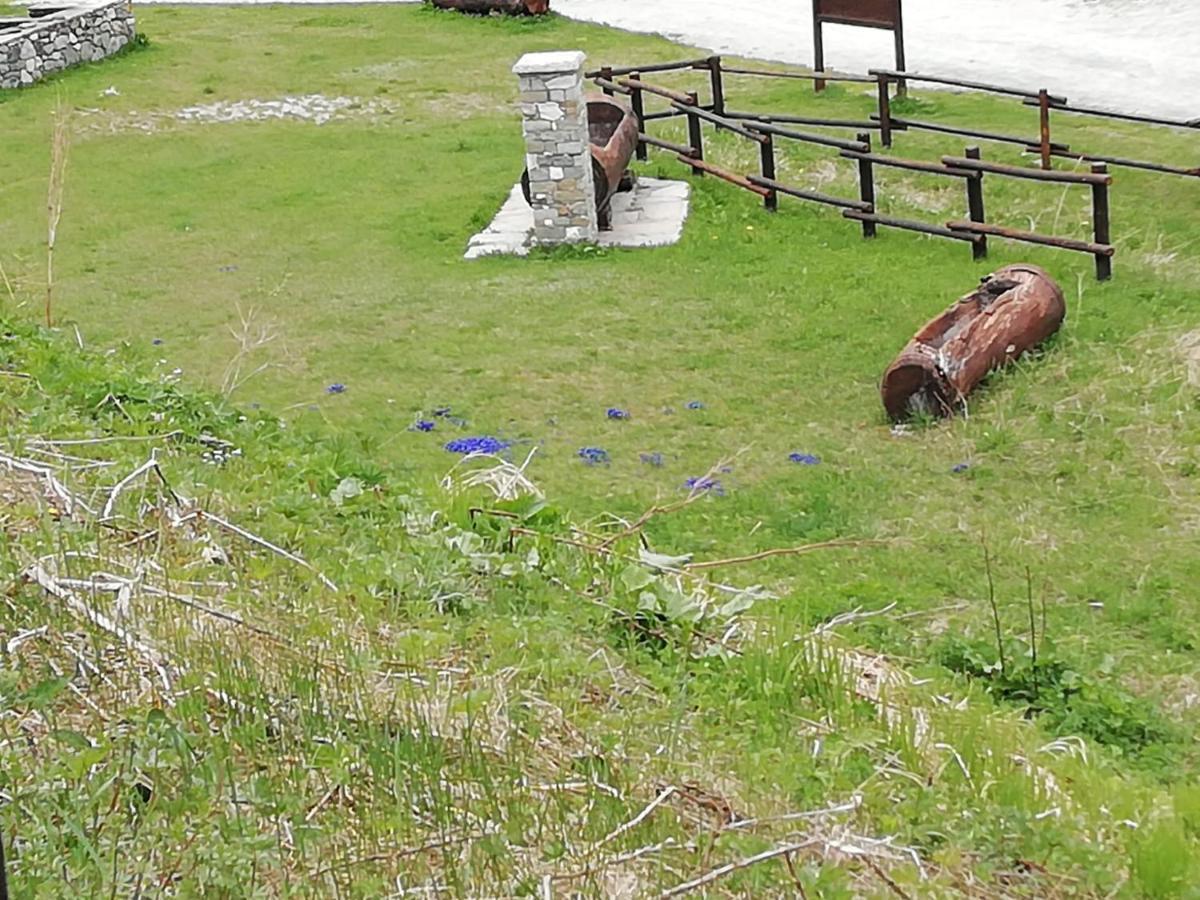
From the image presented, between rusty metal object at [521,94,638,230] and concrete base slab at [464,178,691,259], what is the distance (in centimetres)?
15

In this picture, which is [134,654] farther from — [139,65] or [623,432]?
[139,65]

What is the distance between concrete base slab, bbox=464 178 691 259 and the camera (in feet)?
40.7

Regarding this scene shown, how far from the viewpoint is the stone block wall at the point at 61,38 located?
63.5 feet

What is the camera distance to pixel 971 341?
855 centimetres

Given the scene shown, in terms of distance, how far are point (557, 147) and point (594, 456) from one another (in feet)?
16.2

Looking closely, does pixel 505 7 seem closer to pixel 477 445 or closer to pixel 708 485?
pixel 477 445

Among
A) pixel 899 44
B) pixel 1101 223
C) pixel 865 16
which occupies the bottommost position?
pixel 1101 223

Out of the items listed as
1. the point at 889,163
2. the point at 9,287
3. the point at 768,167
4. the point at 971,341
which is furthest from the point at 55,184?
the point at 971,341

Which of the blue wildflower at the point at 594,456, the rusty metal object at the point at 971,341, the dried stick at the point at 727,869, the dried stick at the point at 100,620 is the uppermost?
the dried stick at the point at 100,620

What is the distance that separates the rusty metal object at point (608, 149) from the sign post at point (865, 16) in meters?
3.98

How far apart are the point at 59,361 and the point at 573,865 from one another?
18.3 feet

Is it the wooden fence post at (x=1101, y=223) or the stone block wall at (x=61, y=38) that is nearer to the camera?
the wooden fence post at (x=1101, y=223)

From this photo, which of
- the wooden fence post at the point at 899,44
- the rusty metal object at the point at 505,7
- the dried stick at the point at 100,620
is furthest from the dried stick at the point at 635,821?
the rusty metal object at the point at 505,7

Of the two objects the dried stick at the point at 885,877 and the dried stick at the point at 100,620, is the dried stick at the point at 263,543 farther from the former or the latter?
the dried stick at the point at 885,877
